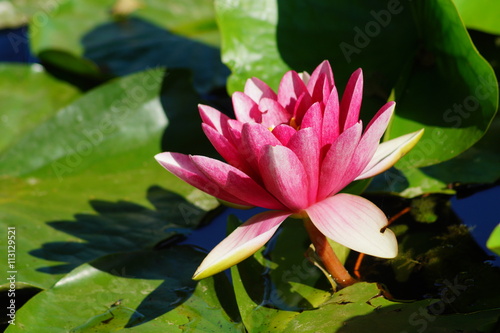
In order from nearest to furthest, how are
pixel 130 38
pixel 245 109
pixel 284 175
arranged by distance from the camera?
1. pixel 284 175
2. pixel 245 109
3. pixel 130 38

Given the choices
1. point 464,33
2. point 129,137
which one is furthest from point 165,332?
point 464,33

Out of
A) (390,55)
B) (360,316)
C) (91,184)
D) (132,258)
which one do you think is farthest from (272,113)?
(91,184)

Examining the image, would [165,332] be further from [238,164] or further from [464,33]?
[464,33]

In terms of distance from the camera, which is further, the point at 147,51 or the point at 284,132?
the point at 147,51

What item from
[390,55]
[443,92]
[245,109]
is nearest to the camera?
[245,109]

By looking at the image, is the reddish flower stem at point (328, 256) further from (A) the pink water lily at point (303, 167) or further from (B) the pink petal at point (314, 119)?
(B) the pink petal at point (314, 119)

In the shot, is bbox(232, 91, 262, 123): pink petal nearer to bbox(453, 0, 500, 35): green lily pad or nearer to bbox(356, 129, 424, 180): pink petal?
bbox(356, 129, 424, 180): pink petal

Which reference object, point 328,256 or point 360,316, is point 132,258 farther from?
point 360,316
